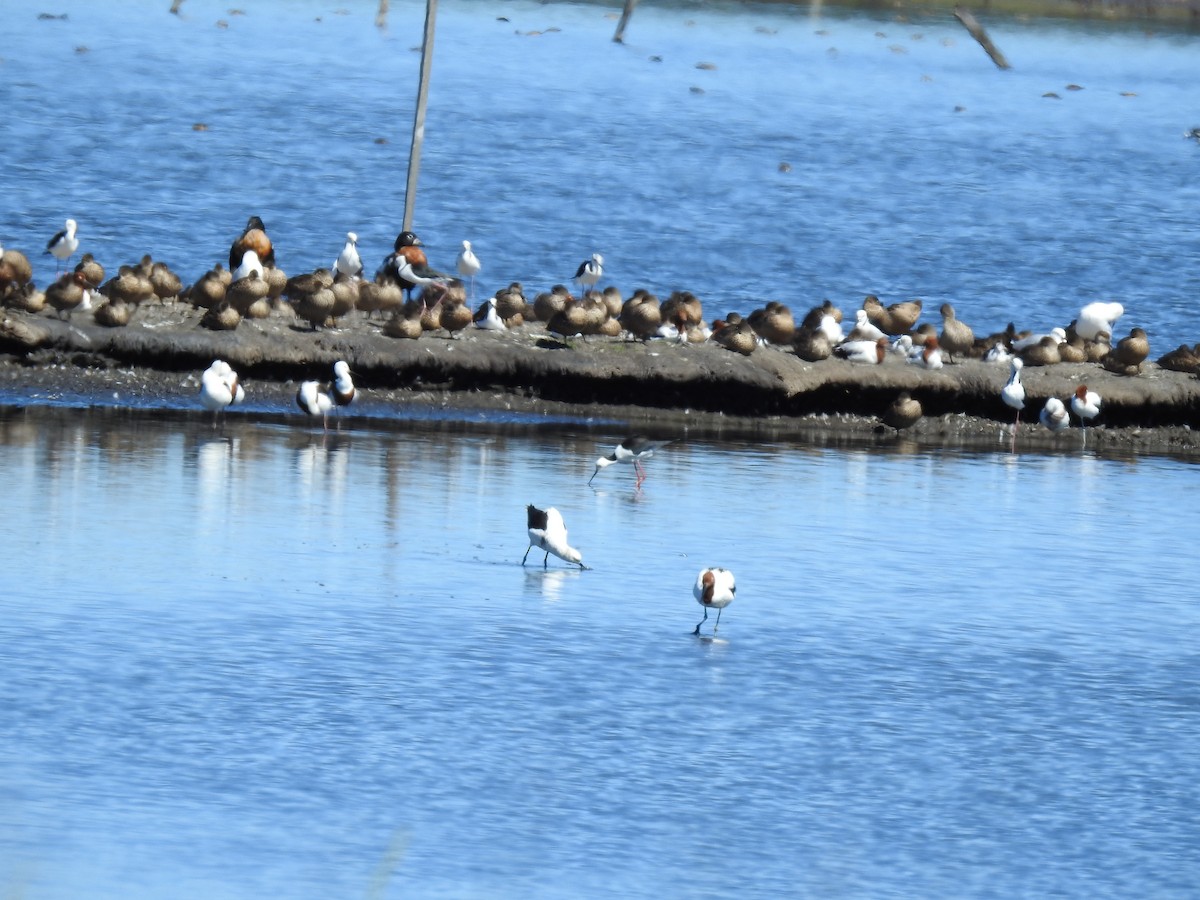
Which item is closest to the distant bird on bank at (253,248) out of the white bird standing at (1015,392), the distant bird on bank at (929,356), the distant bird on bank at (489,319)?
the distant bird on bank at (489,319)

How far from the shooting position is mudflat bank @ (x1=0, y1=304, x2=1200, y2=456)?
22.8 metres

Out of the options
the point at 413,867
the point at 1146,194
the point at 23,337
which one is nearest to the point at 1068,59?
the point at 1146,194

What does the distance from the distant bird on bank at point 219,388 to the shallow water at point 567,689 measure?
2106mm

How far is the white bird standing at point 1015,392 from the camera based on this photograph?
82.5 feet

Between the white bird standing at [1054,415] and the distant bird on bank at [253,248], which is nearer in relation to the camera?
the white bird standing at [1054,415]

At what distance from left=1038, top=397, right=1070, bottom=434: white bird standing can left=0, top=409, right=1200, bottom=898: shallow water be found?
615 centimetres

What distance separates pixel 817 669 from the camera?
11.9m

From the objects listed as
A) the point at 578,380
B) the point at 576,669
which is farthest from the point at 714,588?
the point at 578,380

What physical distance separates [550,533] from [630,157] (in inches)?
1623

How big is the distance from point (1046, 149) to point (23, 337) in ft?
144

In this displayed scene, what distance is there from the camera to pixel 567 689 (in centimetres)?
1105

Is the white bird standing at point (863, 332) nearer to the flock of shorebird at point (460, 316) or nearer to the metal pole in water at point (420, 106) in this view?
the flock of shorebird at point (460, 316)

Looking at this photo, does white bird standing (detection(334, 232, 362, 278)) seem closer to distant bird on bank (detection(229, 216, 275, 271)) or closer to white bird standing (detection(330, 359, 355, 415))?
→ distant bird on bank (detection(229, 216, 275, 271))

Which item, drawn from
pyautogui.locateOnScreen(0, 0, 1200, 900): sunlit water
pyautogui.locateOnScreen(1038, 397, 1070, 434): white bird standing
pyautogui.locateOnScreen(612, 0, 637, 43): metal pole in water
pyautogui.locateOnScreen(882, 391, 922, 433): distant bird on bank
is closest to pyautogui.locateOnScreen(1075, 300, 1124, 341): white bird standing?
pyautogui.locateOnScreen(1038, 397, 1070, 434): white bird standing
